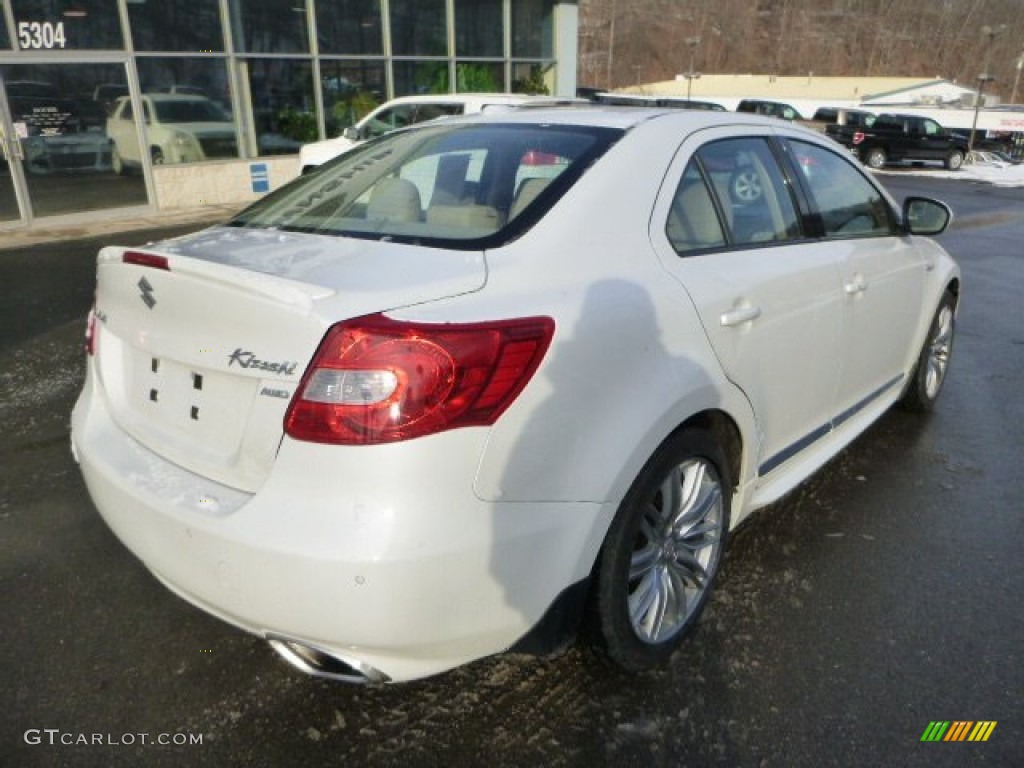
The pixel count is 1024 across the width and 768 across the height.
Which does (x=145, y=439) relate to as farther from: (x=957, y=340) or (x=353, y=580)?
(x=957, y=340)

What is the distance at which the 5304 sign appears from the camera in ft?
36.3

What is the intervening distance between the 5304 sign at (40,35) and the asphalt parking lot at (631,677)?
10008 mm

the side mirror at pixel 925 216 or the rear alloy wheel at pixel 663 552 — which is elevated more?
the side mirror at pixel 925 216

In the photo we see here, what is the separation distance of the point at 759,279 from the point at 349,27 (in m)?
13.9

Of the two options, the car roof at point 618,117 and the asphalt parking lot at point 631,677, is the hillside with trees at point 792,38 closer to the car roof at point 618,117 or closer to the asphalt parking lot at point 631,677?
the car roof at point 618,117

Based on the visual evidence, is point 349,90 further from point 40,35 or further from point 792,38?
point 792,38

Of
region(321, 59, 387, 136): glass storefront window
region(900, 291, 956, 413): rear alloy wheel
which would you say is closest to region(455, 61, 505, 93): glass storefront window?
region(321, 59, 387, 136): glass storefront window

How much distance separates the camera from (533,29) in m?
17.5

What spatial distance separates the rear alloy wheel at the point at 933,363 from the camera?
14.1 feet

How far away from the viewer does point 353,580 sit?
1734 mm

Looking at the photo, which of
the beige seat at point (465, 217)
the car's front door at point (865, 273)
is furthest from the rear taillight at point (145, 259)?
the car's front door at point (865, 273)

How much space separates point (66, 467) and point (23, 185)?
368 inches

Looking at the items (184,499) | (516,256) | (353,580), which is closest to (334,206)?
(516,256)

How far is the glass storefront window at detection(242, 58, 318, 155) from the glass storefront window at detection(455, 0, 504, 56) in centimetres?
355
